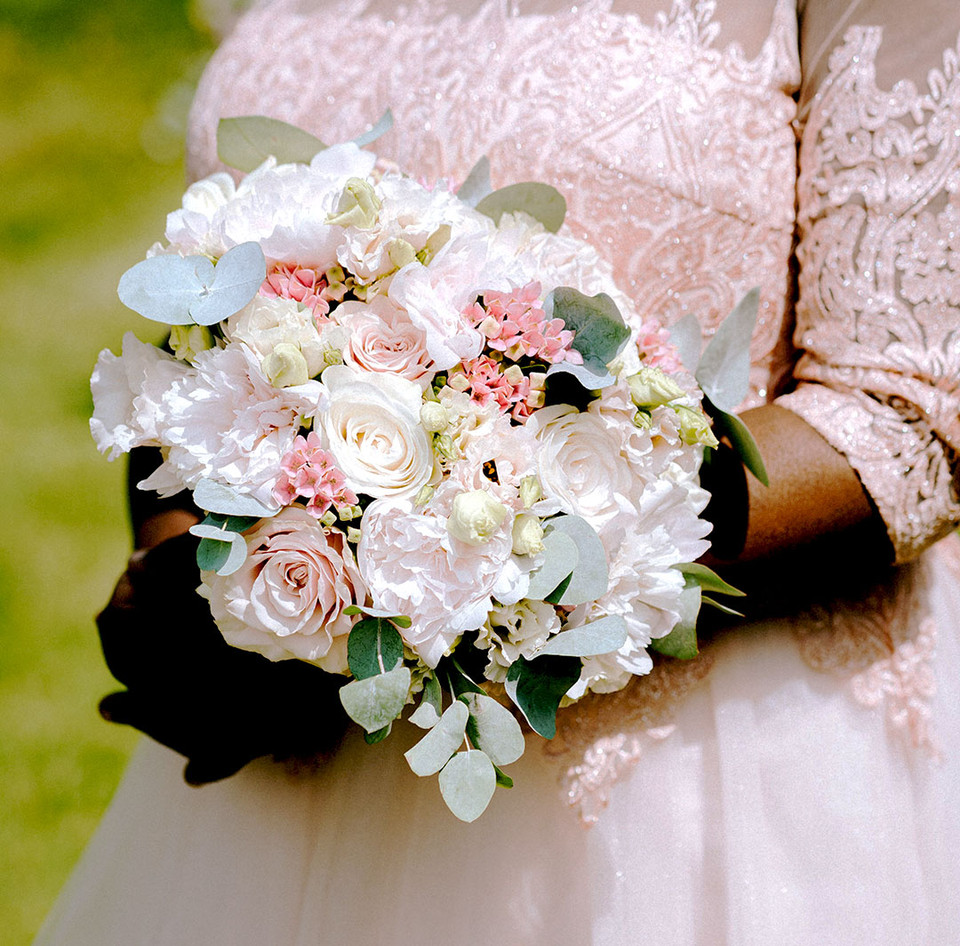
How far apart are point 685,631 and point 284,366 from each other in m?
0.46

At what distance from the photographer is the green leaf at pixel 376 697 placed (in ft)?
2.30

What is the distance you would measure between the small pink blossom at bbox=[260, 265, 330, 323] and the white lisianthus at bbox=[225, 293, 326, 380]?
0.04 feet

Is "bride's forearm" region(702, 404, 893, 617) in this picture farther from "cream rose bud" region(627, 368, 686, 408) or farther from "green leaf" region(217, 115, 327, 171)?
"green leaf" region(217, 115, 327, 171)

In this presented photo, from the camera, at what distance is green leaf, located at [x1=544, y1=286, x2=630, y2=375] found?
0.78m

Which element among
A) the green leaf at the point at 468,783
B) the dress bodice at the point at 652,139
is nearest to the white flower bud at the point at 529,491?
the green leaf at the point at 468,783

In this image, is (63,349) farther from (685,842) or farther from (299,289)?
(685,842)

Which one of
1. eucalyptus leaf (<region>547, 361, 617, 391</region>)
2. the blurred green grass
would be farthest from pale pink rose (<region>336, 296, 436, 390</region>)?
the blurred green grass

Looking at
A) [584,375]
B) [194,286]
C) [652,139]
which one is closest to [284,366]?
[194,286]

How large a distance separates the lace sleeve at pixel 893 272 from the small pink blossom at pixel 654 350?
220 mm

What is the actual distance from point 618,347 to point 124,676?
0.70 m

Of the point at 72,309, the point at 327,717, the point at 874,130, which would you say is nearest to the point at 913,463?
the point at 874,130

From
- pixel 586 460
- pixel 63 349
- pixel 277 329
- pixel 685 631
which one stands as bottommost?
pixel 685 631

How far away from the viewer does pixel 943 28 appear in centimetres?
95

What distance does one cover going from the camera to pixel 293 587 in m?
0.73
